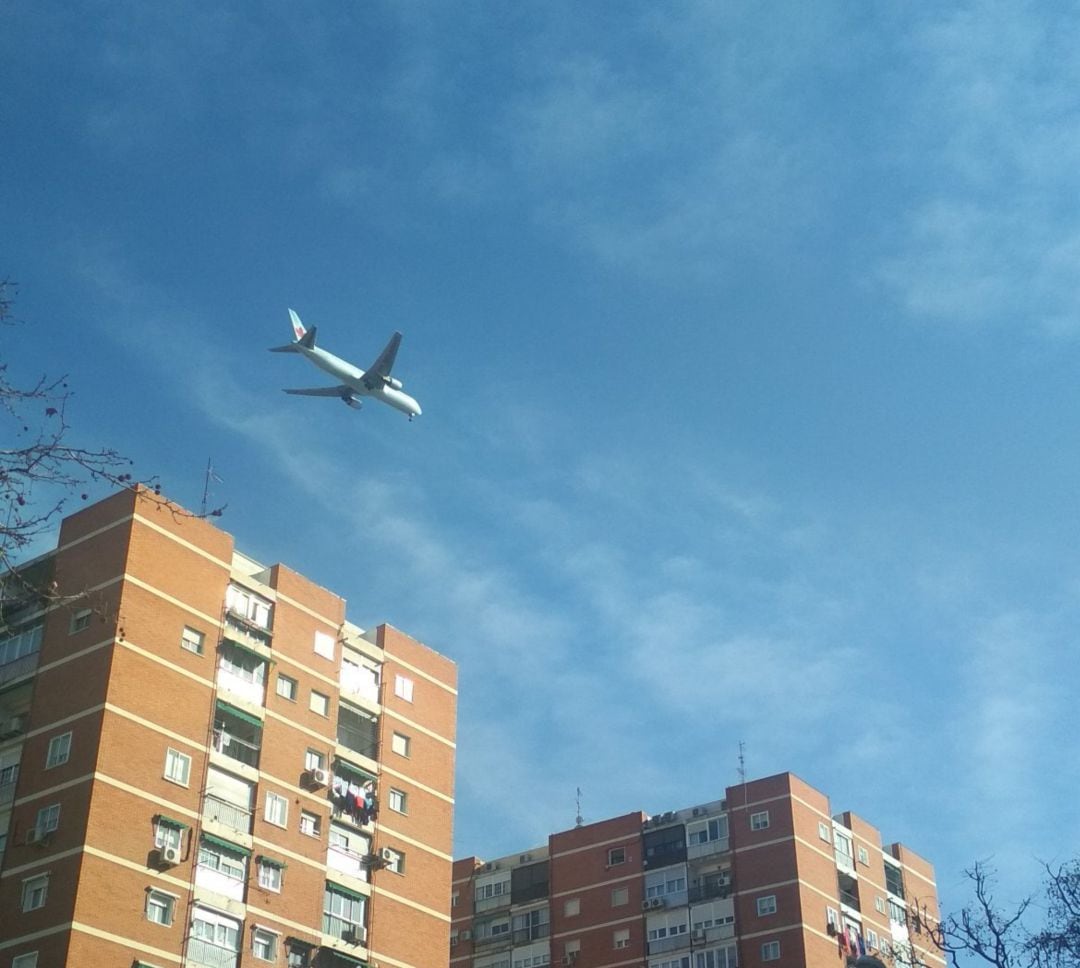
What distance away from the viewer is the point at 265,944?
54.2 meters

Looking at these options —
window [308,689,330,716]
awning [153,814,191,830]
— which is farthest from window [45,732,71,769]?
window [308,689,330,716]

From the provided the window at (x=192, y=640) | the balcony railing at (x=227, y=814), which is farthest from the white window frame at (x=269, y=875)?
the window at (x=192, y=640)

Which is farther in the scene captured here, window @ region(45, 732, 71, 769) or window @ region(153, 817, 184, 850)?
window @ region(45, 732, 71, 769)

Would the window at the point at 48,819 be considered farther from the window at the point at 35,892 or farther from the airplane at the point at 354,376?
the airplane at the point at 354,376

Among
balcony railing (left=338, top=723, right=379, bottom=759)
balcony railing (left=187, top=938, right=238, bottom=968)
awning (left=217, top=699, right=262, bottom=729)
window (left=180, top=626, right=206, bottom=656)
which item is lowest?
balcony railing (left=187, top=938, right=238, bottom=968)

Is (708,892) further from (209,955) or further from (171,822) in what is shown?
(171,822)

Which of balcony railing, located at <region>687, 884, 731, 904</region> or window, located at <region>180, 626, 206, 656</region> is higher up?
window, located at <region>180, 626, 206, 656</region>

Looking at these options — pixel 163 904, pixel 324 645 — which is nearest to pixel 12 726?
pixel 163 904

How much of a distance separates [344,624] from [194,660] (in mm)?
9487

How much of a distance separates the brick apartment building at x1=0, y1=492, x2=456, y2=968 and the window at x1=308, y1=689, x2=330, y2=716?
0.09m

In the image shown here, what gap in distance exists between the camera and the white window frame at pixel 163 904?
165 feet

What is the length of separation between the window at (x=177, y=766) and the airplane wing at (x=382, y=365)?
2334 centimetres

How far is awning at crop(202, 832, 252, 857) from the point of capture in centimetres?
5353

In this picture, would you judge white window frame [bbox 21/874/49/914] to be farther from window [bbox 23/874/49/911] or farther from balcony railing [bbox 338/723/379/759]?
balcony railing [bbox 338/723/379/759]
